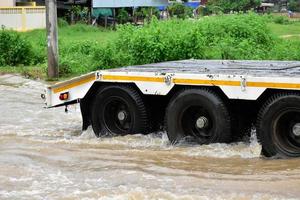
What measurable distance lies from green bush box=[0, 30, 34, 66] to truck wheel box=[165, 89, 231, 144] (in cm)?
1340

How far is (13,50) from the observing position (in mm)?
21328

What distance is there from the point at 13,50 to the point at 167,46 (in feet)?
21.8

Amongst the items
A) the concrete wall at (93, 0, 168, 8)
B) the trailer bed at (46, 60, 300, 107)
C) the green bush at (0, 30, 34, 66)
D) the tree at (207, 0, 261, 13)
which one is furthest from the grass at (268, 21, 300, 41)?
the tree at (207, 0, 261, 13)

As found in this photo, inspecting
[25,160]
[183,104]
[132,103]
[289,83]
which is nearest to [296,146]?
[289,83]

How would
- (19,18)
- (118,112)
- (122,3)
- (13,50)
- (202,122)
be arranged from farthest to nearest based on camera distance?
(122,3)
(19,18)
(13,50)
(118,112)
(202,122)

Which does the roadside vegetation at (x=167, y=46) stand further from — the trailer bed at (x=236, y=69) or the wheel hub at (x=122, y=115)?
the wheel hub at (x=122, y=115)

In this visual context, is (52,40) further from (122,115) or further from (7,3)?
(7,3)

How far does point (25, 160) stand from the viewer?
27.9ft

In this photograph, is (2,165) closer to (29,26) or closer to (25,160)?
(25,160)

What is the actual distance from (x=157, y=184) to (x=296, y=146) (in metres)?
2.05

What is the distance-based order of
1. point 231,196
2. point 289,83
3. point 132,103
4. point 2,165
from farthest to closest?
point 132,103
point 2,165
point 289,83
point 231,196

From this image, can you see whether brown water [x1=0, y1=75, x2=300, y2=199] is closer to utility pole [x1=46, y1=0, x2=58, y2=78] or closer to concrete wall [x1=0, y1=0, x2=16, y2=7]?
utility pole [x1=46, y1=0, x2=58, y2=78]

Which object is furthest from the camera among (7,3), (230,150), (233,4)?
(233,4)

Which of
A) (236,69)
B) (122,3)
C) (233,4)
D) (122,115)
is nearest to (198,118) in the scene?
(236,69)
